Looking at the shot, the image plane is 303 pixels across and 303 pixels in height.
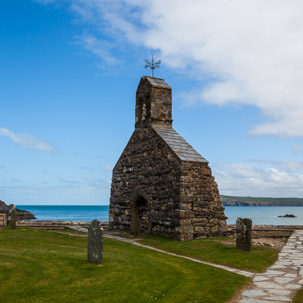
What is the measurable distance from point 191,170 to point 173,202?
5.46 ft

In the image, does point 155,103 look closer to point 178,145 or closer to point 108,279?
point 178,145

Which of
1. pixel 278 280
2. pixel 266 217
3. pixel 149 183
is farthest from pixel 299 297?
pixel 266 217

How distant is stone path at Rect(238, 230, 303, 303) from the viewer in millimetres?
7355

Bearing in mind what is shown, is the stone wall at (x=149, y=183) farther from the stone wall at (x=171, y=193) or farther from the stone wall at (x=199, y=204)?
the stone wall at (x=199, y=204)

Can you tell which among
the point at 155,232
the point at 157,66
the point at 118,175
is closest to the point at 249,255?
the point at 155,232

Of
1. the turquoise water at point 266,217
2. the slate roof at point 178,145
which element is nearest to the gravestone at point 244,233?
the slate roof at point 178,145

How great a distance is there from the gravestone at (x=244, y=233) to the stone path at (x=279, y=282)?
1188 mm

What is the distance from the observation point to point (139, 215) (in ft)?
63.4

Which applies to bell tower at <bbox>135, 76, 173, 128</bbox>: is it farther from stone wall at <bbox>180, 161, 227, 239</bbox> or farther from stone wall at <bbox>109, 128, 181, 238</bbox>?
stone wall at <bbox>180, 161, 227, 239</bbox>

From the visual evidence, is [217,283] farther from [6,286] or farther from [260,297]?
[6,286]

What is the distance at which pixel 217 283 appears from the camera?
27.7 feet

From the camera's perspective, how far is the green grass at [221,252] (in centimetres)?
1078

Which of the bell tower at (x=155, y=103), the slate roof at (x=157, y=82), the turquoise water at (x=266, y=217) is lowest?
the turquoise water at (x=266, y=217)

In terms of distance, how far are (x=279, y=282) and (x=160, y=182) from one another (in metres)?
8.86
